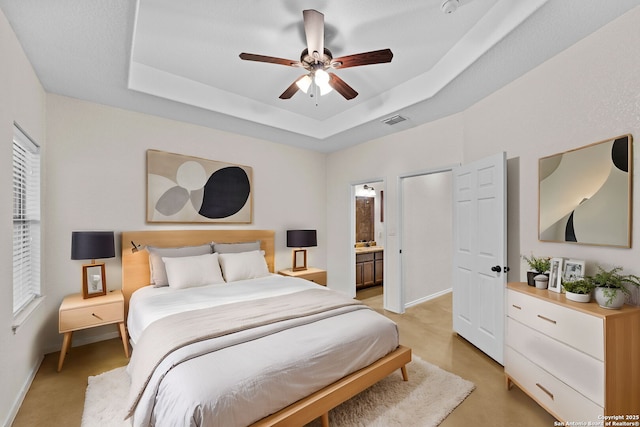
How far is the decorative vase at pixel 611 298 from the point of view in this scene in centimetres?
166

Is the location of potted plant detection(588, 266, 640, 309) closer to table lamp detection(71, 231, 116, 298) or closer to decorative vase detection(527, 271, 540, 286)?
decorative vase detection(527, 271, 540, 286)

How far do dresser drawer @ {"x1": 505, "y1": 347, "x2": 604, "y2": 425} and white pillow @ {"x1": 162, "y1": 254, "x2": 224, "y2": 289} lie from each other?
9.65ft

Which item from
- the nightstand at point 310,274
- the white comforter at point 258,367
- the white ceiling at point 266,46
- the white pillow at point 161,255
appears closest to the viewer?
the white comforter at point 258,367

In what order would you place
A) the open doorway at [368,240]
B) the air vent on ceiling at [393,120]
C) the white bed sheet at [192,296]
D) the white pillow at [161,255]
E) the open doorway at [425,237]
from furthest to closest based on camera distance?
the open doorway at [368,240], the open doorway at [425,237], the air vent on ceiling at [393,120], the white pillow at [161,255], the white bed sheet at [192,296]

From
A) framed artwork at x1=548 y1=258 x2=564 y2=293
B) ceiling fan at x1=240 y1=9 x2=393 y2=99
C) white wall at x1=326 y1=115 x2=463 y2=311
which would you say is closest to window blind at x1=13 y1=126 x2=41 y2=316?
ceiling fan at x1=240 y1=9 x2=393 y2=99

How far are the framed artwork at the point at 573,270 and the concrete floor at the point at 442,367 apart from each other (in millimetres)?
991

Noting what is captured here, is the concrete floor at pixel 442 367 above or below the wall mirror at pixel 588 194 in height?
below

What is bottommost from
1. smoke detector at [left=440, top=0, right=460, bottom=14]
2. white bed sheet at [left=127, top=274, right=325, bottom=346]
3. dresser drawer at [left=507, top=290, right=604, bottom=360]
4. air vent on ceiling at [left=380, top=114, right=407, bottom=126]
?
white bed sheet at [left=127, top=274, right=325, bottom=346]

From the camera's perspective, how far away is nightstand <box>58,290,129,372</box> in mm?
2521

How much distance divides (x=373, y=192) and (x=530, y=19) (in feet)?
14.1

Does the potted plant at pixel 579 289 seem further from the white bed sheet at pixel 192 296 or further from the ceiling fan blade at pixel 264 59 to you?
the ceiling fan blade at pixel 264 59

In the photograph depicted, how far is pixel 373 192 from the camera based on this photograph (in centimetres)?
608

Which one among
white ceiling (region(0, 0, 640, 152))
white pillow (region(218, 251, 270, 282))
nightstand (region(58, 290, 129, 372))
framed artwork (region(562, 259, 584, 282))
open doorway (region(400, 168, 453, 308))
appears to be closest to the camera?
white ceiling (region(0, 0, 640, 152))

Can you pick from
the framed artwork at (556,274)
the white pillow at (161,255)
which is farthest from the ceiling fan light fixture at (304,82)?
the framed artwork at (556,274)
